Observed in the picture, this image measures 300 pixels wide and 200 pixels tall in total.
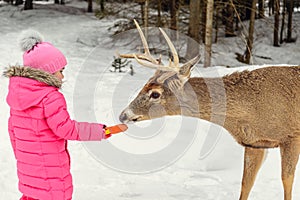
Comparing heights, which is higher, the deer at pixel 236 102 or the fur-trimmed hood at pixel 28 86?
the fur-trimmed hood at pixel 28 86

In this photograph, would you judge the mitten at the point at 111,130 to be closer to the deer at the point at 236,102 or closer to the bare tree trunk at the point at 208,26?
the deer at the point at 236,102

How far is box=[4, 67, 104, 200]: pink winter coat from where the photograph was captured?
3.21 m

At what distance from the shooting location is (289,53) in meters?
21.5

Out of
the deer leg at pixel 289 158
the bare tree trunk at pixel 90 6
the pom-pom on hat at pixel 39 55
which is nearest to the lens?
the pom-pom on hat at pixel 39 55

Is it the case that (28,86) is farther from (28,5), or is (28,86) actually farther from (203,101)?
(28,5)

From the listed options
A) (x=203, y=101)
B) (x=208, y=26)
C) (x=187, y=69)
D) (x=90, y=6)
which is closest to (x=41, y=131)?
(x=187, y=69)

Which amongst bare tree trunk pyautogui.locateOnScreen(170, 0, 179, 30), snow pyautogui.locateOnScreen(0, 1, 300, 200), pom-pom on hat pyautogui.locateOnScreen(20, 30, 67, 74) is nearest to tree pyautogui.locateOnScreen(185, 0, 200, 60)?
bare tree trunk pyautogui.locateOnScreen(170, 0, 179, 30)

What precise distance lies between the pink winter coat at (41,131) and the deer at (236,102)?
820 mm

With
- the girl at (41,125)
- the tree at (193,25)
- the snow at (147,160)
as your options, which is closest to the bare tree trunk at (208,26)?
the tree at (193,25)

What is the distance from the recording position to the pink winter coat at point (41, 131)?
3.21 meters

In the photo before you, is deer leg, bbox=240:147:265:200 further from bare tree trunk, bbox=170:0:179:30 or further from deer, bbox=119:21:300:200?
bare tree trunk, bbox=170:0:179:30

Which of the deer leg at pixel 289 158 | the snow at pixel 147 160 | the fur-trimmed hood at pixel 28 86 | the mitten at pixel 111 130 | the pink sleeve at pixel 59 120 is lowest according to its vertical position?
the snow at pixel 147 160

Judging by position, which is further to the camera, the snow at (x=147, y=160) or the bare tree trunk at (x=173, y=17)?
the bare tree trunk at (x=173, y=17)

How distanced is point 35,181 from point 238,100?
199 centimetres
